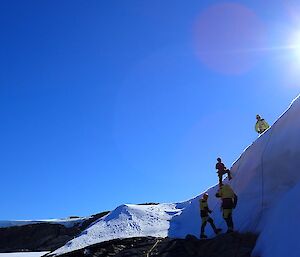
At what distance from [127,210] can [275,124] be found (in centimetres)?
1083

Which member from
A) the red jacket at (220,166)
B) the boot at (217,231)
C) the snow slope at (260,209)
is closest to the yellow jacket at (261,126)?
the snow slope at (260,209)

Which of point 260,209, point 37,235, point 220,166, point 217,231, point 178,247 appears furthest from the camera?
point 37,235

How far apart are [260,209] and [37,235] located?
3113cm

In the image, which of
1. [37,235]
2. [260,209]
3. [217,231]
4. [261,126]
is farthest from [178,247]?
[37,235]

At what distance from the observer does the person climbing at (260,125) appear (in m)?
26.2

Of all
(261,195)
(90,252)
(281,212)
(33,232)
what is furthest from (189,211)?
(33,232)

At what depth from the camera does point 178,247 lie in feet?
48.9

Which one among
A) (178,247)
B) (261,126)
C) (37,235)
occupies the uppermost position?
(37,235)

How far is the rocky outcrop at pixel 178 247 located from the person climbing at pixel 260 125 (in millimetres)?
11616

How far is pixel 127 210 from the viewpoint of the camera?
25.5 m

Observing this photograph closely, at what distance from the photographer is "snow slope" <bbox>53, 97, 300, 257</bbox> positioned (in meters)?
10.7

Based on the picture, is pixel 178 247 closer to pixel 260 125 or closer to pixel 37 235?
pixel 260 125

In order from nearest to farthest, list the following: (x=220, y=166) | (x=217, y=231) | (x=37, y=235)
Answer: (x=217, y=231)
(x=220, y=166)
(x=37, y=235)

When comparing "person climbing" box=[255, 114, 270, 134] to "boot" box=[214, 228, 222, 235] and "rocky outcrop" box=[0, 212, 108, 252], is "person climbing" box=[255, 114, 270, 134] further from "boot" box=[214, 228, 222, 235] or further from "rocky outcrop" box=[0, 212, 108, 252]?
"rocky outcrop" box=[0, 212, 108, 252]
